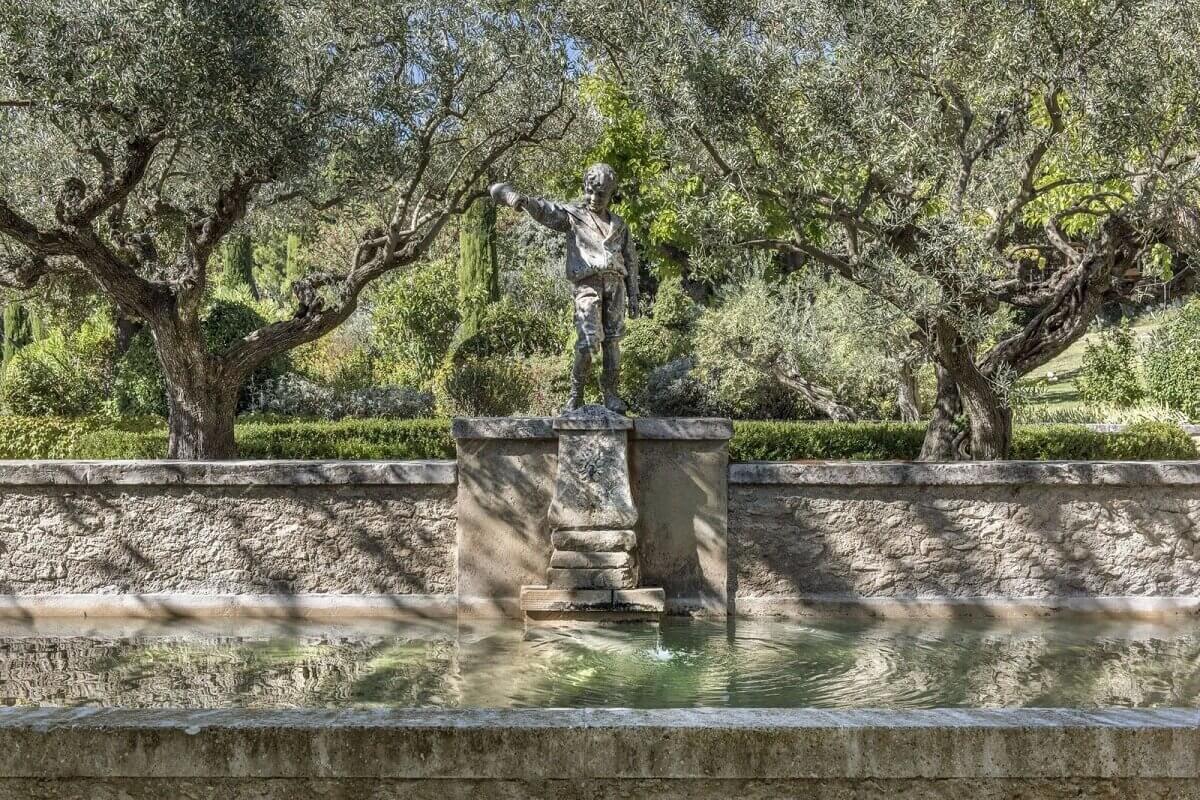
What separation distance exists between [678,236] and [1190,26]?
14843mm

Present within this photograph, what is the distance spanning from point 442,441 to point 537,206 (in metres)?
5.75

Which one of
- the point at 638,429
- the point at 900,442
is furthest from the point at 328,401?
the point at 638,429

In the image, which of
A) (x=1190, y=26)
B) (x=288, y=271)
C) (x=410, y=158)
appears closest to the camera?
(x=1190, y=26)

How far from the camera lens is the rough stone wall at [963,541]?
7.17 metres

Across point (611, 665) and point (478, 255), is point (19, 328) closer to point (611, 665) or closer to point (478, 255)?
point (478, 255)

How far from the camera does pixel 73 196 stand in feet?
32.0

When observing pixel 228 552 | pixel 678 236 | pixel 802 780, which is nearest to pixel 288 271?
pixel 678 236

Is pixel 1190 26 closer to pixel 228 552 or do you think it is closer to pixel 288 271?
pixel 228 552

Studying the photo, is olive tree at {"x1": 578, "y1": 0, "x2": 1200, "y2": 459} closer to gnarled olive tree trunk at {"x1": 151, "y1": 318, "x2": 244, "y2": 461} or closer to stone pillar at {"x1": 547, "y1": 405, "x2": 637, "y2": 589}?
stone pillar at {"x1": 547, "y1": 405, "x2": 637, "y2": 589}

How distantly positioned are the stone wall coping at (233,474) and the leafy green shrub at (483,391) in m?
9.55

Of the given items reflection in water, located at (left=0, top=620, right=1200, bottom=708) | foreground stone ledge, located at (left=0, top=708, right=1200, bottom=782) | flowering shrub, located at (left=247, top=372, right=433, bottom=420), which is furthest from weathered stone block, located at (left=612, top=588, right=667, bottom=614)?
flowering shrub, located at (left=247, top=372, right=433, bottom=420)

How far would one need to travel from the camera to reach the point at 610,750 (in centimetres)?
343

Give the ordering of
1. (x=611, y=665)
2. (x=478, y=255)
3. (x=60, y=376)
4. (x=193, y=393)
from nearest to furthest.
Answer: (x=611, y=665) < (x=193, y=393) < (x=60, y=376) < (x=478, y=255)

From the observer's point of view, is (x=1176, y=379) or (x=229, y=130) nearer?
(x=229, y=130)
